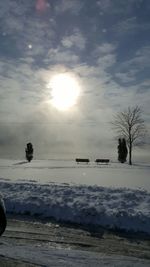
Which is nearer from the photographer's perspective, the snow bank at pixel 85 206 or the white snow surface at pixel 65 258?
the white snow surface at pixel 65 258

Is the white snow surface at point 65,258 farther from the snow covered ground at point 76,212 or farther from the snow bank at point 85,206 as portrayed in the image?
the snow bank at point 85,206

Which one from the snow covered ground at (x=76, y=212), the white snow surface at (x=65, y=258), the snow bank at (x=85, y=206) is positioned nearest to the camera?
the white snow surface at (x=65, y=258)

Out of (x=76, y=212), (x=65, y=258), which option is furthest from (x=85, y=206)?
(x=65, y=258)

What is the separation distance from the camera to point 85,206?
33.4 ft

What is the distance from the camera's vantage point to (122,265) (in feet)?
17.8

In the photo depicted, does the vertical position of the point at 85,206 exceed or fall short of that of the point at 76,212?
it exceeds it

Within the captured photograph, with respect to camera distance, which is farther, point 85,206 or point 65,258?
point 85,206

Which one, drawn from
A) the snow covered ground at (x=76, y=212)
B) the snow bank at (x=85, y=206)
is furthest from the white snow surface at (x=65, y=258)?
the snow bank at (x=85, y=206)

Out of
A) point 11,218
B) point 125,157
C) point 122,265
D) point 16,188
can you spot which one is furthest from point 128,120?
point 122,265

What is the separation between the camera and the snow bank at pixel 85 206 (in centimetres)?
888

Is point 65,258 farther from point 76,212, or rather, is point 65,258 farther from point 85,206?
point 85,206

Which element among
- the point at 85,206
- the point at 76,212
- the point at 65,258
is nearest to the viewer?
the point at 65,258

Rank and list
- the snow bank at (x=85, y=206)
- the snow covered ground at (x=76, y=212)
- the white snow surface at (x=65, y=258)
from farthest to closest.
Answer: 1. the snow bank at (x=85, y=206)
2. the snow covered ground at (x=76, y=212)
3. the white snow surface at (x=65, y=258)

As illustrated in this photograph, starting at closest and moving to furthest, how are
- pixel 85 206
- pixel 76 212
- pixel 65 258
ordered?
1. pixel 65 258
2. pixel 76 212
3. pixel 85 206
